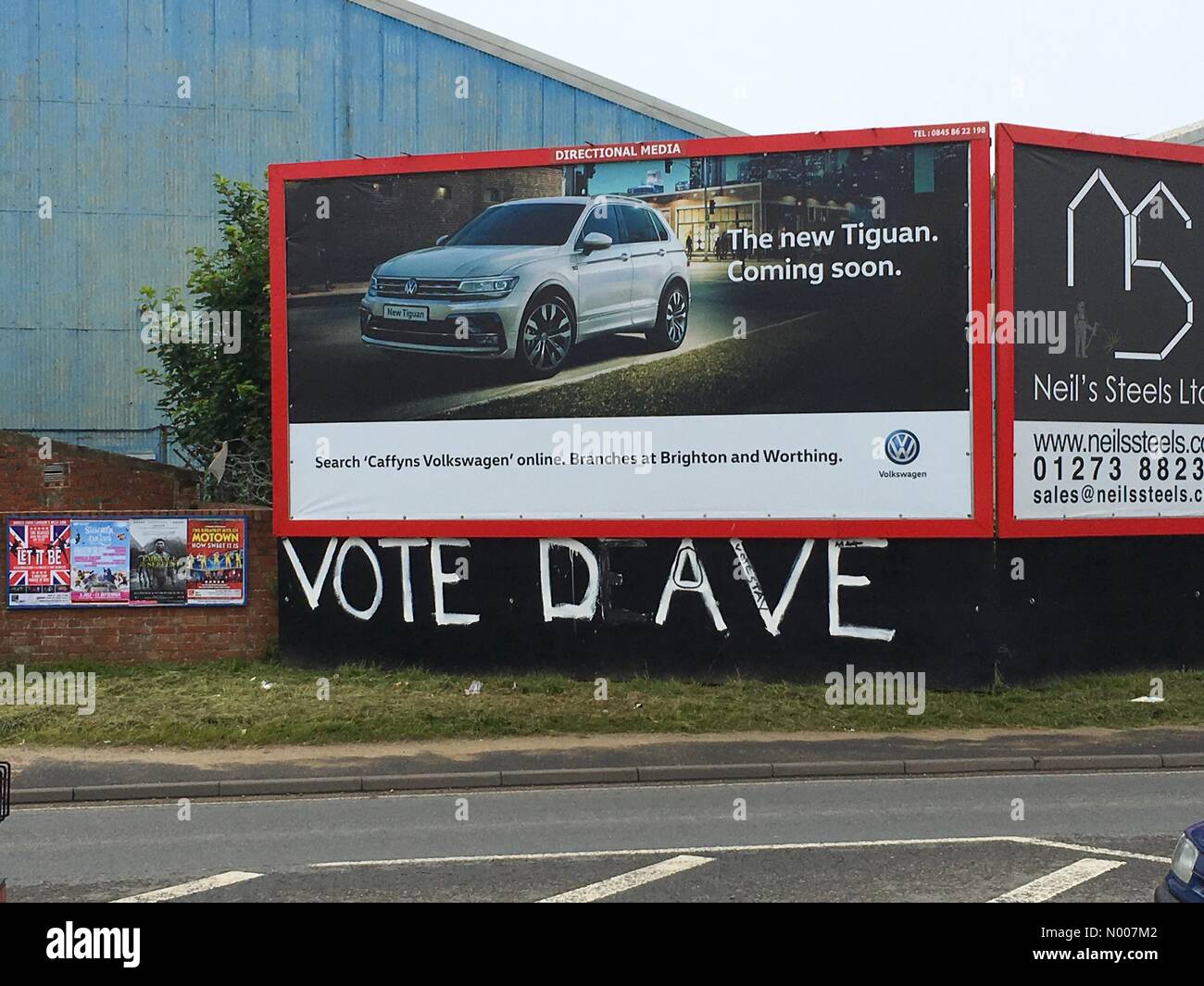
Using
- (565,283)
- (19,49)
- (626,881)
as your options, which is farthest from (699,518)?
(19,49)

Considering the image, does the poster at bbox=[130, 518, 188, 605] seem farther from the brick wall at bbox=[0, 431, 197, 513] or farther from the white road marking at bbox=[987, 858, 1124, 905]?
the white road marking at bbox=[987, 858, 1124, 905]

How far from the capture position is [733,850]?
917 cm

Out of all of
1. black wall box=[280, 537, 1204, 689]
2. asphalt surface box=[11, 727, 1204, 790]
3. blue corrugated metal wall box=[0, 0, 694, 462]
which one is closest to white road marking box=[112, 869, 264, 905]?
asphalt surface box=[11, 727, 1204, 790]

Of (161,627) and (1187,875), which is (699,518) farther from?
(1187,875)

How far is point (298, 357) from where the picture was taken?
1675 cm

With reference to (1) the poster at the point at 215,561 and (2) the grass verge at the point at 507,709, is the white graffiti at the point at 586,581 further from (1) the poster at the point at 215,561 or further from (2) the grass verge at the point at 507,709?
(2) the grass verge at the point at 507,709

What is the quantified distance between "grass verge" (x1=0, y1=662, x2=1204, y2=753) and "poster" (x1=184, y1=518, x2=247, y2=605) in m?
1.08

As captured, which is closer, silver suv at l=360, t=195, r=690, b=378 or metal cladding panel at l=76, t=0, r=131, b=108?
silver suv at l=360, t=195, r=690, b=378

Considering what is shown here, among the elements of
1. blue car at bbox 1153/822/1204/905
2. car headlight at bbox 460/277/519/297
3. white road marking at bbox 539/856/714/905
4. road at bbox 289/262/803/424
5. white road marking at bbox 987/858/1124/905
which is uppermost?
car headlight at bbox 460/277/519/297

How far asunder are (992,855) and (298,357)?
430 inches

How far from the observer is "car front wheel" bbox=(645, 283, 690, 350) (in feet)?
52.2

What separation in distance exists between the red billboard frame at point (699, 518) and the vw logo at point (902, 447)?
0.65 m

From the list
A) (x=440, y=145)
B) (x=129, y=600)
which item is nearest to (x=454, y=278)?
(x=129, y=600)
